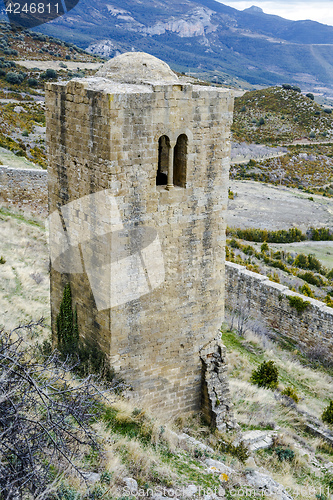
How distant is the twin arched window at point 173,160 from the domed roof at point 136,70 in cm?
94

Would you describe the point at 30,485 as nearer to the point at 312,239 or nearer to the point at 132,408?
the point at 132,408

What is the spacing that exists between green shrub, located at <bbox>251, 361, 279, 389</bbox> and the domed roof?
6649 millimetres

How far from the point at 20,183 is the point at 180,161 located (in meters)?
14.2

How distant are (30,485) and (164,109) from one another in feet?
16.7

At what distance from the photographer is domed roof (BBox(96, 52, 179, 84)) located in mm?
7395

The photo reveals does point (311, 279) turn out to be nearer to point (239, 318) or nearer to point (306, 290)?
point (306, 290)

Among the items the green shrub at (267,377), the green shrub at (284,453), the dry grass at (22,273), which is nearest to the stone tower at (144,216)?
the green shrub at (284,453)

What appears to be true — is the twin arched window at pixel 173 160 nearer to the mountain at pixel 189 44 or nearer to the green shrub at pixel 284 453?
the green shrub at pixel 284 453

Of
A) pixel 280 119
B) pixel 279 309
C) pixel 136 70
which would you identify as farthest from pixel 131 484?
pixel 280 119

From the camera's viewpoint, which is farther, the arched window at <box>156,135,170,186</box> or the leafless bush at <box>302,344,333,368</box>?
the leafless bush at <box>302,344,333,368</box>

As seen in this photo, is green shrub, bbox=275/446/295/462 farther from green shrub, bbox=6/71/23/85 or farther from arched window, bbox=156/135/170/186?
green shrub, bbox=6/71/23/85

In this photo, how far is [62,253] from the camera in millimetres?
8336

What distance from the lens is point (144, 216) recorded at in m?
7.24

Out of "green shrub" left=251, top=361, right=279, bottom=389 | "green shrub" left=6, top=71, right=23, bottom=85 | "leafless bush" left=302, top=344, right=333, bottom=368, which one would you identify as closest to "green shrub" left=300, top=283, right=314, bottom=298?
"leafless bush" left=302, top=344, right=333, bottom=368
